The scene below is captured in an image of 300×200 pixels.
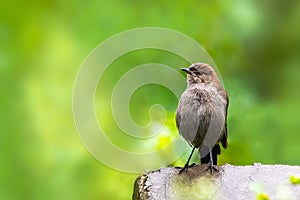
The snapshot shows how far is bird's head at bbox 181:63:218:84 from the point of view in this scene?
450 cm

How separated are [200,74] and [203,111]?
0.80ft

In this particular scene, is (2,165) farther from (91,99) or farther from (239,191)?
(239,191)

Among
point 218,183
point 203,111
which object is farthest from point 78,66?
point 218,183

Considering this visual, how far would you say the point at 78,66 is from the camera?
5633 mm

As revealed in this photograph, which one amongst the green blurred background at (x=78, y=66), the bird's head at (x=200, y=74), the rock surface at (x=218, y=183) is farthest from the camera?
the green blurred background at (x=78, y=66)

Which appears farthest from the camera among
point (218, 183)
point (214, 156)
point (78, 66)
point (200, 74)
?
point (78, 66)

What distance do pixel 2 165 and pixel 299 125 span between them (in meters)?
1.82

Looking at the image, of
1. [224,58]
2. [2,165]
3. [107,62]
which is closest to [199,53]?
[224,58]

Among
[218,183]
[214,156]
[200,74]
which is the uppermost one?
[200,74]

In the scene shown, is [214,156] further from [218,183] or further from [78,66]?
[78,66]

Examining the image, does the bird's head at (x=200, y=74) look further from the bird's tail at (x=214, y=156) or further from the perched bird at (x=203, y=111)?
the bird's tail at (x=214, y=156)

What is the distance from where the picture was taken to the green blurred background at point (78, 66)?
5.38 m

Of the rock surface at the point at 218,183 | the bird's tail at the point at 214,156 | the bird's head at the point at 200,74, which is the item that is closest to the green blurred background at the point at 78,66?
the bird's tail at the point at 214,156

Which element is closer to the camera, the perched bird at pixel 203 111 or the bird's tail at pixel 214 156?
the perched bird at pixel 203 111
